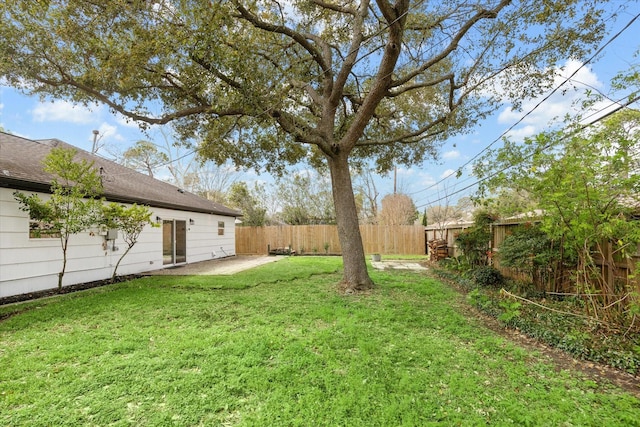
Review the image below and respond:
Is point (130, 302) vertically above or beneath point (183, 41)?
beneath

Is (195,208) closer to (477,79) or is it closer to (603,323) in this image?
(477,79)

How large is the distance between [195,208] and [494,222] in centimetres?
978

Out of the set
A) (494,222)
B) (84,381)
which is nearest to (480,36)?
(494,222)

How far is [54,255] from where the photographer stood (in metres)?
6.60

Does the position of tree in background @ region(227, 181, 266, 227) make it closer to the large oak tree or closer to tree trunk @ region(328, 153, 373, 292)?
the large oak tree

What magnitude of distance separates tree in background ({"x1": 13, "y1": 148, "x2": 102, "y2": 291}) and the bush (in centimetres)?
852

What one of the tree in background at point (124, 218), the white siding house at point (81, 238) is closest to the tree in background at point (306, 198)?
the white siding house at point (81, 238)

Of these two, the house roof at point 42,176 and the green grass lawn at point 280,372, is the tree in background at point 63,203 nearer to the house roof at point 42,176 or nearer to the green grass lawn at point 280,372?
the house roof at point 42,176

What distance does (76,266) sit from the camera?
7.07 m

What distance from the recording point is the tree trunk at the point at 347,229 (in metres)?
6.47

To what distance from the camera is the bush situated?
7.01 m

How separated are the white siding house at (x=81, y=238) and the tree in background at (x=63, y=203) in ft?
0.86

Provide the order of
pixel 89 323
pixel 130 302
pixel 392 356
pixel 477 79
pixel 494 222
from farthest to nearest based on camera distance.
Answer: pixel 494 222
pixel 477 79
pixel 130 302
pixel 89 323
pixel 392 356

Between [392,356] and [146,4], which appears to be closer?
[392,356]
